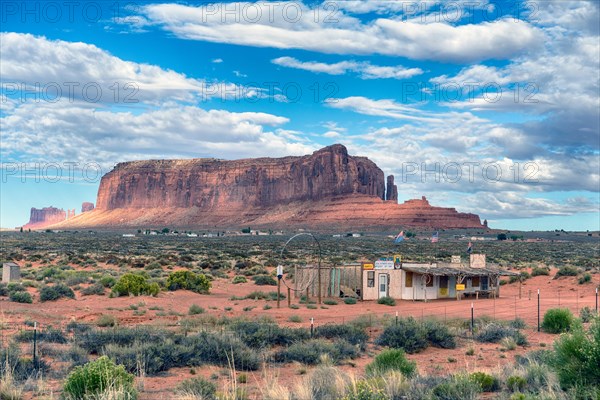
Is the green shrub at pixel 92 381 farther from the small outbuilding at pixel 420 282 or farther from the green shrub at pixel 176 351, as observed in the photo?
the small outbuilding at pixel 420 282

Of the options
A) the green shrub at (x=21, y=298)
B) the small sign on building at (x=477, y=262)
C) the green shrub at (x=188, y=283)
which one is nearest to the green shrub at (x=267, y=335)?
the green shrub at (x=21, y=298)

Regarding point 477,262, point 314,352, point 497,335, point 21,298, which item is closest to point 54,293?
point 21,298

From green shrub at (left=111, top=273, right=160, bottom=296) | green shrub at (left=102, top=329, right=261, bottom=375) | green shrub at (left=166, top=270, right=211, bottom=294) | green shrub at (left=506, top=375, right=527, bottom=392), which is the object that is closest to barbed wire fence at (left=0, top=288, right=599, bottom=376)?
green shrub at (left=102, top=329, right=261, bottom=375)

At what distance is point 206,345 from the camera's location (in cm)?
1430

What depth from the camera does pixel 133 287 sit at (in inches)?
1112

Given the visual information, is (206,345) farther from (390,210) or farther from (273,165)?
(273,165)

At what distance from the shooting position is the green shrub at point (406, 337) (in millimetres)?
16131

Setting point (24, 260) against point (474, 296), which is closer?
point (474, 296)

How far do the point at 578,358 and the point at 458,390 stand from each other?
1758 mm

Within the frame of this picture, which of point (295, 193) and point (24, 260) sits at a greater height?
point (295, 193)

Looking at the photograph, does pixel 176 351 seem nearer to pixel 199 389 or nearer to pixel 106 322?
pixel 199 389

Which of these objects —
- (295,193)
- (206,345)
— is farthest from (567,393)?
(295,193)

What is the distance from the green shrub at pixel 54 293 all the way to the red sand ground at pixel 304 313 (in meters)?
→ 0.49

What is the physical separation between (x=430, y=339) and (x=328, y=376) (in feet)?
23.2
